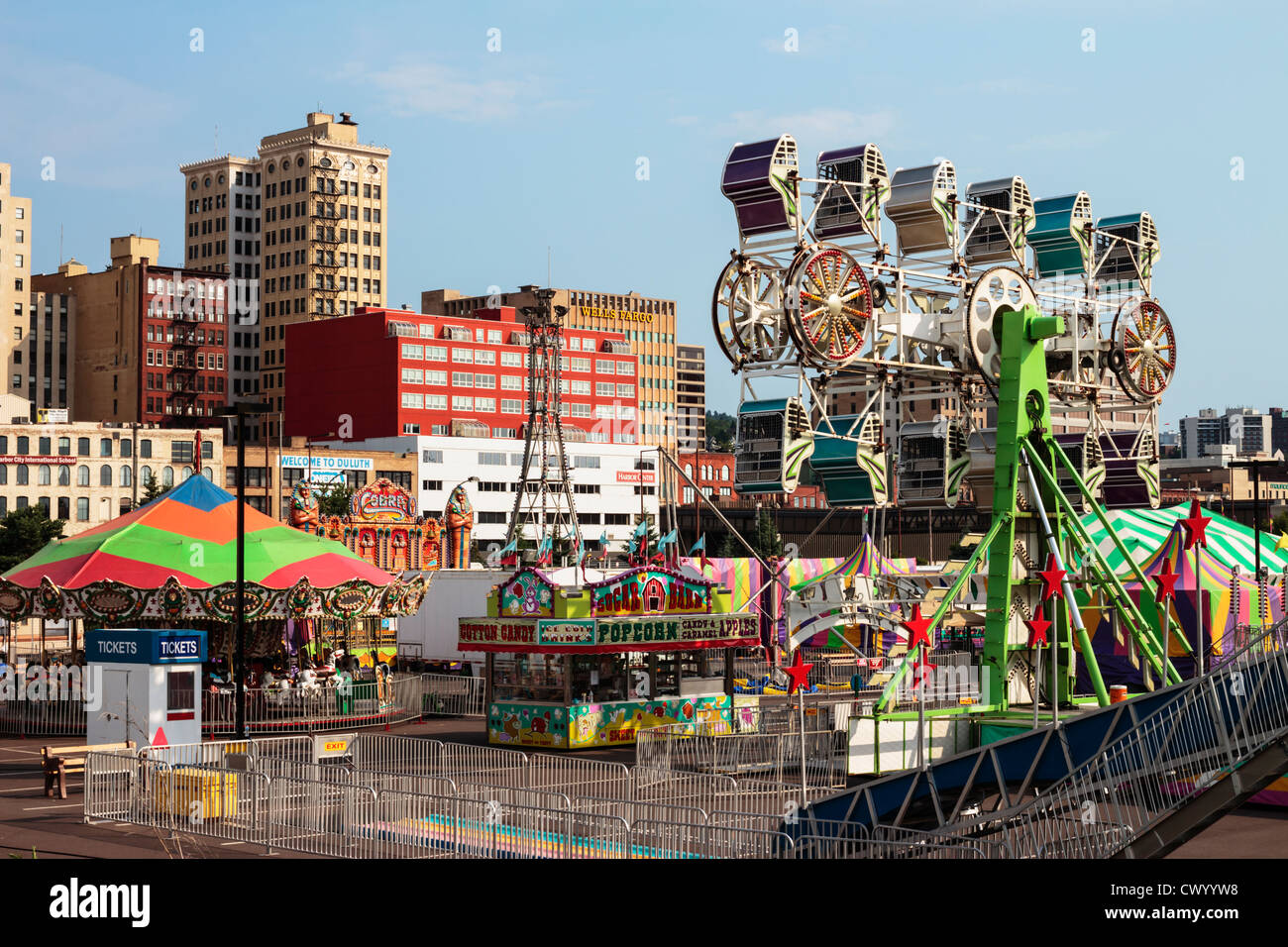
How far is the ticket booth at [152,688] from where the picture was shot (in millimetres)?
32094

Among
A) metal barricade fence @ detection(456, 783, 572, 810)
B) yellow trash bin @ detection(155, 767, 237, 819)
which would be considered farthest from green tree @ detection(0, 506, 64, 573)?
metal barricade fence @ detection(456, 783, 572, 810)

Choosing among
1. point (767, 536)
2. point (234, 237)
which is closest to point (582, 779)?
point (767, 536)

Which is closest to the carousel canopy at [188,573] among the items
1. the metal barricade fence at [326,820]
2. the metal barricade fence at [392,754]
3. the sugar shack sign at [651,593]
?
the sugar shack sign at [651,593]

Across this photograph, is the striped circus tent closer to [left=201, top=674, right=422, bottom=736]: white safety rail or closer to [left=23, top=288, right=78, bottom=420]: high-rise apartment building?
[left=201, top=674, right=422, bottom=736]: white safety rail

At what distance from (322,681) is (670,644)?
9651 mm

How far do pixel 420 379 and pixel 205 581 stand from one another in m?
101

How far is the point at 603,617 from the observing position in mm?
39500

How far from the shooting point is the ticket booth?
32094 millimetres

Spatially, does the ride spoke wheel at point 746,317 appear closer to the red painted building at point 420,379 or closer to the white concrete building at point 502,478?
the white concrete building at point 502,478

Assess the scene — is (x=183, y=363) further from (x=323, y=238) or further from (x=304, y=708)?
(x=304, y=708)

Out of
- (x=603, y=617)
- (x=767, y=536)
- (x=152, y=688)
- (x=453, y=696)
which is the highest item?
(x=767, y=536)

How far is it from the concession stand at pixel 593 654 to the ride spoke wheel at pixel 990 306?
9.02 meters

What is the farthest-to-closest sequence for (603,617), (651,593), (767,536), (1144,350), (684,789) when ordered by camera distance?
(767,536) < (1144,350) < (651,593) < (603,617) < (684,789)

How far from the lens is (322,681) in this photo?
144 ft
